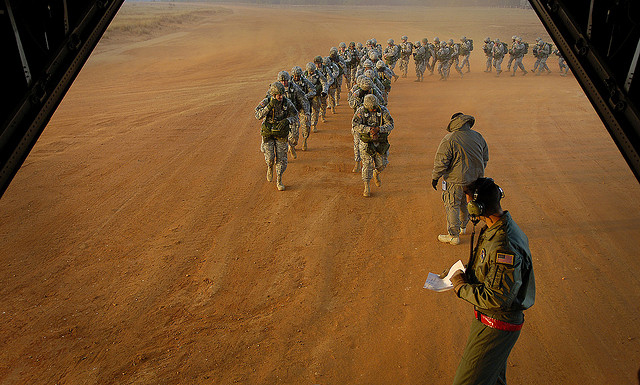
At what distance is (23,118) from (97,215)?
622 centimetres

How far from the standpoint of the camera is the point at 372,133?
891 cm

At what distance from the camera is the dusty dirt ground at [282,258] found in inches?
205

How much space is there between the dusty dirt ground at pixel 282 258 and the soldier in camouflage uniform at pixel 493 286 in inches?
53.8

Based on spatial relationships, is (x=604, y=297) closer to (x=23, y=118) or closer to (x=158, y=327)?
(x=158, y=327)

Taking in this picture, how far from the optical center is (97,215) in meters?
8.76

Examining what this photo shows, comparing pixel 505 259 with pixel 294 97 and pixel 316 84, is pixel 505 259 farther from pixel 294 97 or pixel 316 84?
pixel 316 84

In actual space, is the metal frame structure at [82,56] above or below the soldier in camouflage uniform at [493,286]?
above

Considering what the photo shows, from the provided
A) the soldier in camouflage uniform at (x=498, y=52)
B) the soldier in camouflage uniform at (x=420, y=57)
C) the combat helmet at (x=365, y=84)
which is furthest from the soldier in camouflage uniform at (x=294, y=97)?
the soldier in camouflage uniform at (x=498, y=52)

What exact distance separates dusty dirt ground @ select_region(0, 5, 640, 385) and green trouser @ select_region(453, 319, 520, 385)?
1.26 meters

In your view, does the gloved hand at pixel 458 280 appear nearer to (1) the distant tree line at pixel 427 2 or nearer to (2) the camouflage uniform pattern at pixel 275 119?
(2) the camouflage uniform pattern at pixel 275 119

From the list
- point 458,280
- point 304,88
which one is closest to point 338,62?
point 304,88

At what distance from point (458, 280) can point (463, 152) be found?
11.7 feet

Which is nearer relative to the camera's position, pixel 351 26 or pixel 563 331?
pixel 563 331

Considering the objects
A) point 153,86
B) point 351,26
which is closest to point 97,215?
point 153,86
